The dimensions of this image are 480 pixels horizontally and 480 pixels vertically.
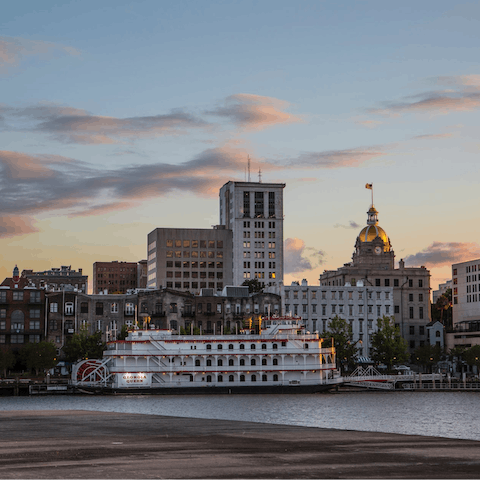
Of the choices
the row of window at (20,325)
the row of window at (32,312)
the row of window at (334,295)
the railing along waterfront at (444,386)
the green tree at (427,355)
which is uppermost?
the row of window at (334,295)

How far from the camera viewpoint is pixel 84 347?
426 feet

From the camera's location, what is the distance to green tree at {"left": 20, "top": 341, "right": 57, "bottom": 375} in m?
126

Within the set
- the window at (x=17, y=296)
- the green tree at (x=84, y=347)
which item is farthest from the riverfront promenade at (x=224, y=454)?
the window at (x=17, y=296)

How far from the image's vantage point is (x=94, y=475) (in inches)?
910

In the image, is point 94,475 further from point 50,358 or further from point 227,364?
point 50,358

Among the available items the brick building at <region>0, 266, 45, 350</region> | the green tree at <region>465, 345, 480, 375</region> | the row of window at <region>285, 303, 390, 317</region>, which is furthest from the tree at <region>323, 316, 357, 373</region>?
the brick building at <region>0, 266, 45, 350</region>

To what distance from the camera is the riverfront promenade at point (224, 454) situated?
2361cm

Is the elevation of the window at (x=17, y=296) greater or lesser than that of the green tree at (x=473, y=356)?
greater

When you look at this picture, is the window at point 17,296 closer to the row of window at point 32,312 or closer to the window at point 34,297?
the window at point 34,297

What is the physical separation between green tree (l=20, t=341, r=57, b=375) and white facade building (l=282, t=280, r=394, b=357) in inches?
2116

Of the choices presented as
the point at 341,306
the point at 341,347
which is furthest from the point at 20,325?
the point at 341,306

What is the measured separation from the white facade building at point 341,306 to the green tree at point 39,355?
5374 cm

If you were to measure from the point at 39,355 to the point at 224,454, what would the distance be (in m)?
103

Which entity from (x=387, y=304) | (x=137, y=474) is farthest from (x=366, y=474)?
(x=387, y=304)
